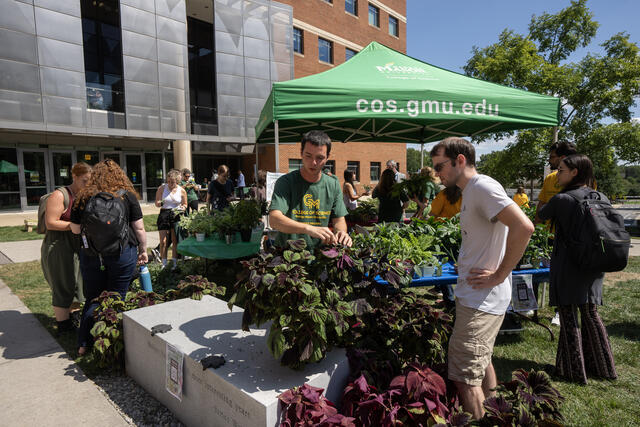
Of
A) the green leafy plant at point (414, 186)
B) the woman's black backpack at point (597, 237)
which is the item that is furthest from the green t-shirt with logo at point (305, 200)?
the green leafy plant at point (414, 186)

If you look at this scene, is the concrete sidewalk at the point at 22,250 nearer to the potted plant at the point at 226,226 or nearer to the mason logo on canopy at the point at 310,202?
the potted plant at the point at 226,226

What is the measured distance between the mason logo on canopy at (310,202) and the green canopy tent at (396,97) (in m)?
2.30

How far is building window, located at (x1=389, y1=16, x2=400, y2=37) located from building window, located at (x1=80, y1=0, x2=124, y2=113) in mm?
20341

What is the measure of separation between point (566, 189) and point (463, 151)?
1.65 metres

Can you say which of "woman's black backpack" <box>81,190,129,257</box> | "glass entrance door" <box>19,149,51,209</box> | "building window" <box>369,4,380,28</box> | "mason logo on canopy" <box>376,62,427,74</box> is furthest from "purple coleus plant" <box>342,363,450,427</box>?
"building window" <box>369,4,380,28</box>

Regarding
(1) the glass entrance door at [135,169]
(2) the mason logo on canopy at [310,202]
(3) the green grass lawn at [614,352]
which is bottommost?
(3) the green grass lawn at [614,352]

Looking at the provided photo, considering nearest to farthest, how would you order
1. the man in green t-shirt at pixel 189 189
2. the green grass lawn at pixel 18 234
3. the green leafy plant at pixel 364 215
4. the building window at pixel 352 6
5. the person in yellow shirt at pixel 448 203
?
1. the person in yellow shirt at pixel 448 203
2. the green leafy plant at pixel 364 215
3. the man in green t-shirt at pixel 189 189
4. the green grass lawn at pixel 18 234
5. the building window at pixel 352 6

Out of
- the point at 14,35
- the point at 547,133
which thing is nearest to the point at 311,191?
the point at 14,35

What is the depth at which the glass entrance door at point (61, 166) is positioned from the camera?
16766 millimetres

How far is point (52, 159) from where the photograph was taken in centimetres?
1666

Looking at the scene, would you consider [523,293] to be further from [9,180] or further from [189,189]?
[9,180]

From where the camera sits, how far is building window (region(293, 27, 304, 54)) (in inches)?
926

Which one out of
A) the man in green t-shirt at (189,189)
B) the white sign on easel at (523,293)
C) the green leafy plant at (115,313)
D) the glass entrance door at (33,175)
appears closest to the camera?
the green leafy plant at (115,313)

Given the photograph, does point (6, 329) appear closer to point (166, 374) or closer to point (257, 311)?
point (166, 374)
